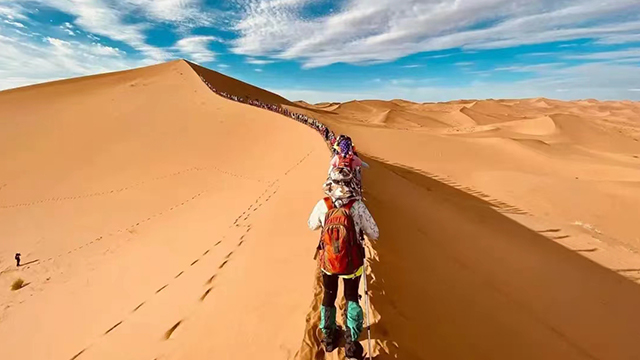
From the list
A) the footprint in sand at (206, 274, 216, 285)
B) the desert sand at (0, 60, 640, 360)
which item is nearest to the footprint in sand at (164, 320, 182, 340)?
the desert sand at (0, 60, 640, 360)

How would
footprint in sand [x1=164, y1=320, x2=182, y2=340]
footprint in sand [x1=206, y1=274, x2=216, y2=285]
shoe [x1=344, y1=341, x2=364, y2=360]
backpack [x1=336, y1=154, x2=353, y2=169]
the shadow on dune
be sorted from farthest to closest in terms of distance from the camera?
footprint in sand [x1=206, y1=274, x2=216, y2=285] → footprint in sand [x1=164, y1=320, x2=182, y2=340] → the shadow on dune → backpack [x1=336, y1=154, x2=353, y2=169] → shoe [x1=344, y1=341, x2=364, y2=360]

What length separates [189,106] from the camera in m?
29.4

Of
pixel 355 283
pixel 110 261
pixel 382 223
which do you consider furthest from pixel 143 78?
pixel 355 283

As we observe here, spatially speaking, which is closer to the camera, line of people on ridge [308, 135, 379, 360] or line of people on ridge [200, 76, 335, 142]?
line of people on ridge [308, 135, 379, 360]

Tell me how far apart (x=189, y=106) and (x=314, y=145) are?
1785cm

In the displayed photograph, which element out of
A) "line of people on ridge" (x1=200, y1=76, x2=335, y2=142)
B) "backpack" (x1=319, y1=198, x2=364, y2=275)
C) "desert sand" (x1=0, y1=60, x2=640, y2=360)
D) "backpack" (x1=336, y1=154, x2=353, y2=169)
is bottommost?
"desert sand" (x1=0, y1=60, x2=640, y2=360)

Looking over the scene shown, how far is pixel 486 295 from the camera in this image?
5.38m

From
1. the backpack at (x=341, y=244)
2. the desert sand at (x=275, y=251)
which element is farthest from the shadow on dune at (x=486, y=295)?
the backpack at (x=341, y=244)

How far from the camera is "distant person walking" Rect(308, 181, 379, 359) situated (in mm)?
2867

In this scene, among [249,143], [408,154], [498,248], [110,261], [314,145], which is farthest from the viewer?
[408,154]

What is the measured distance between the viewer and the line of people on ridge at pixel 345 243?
287cm

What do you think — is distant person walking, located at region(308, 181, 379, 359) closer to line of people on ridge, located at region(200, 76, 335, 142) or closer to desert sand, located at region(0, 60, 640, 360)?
desert sand, located at region(0, 60, 640, 360)

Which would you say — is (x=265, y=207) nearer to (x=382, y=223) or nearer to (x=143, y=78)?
(x=382, y=223)

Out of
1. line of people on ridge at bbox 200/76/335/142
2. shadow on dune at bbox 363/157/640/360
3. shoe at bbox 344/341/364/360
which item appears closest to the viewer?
shoe at bbox 344/341/364/360
